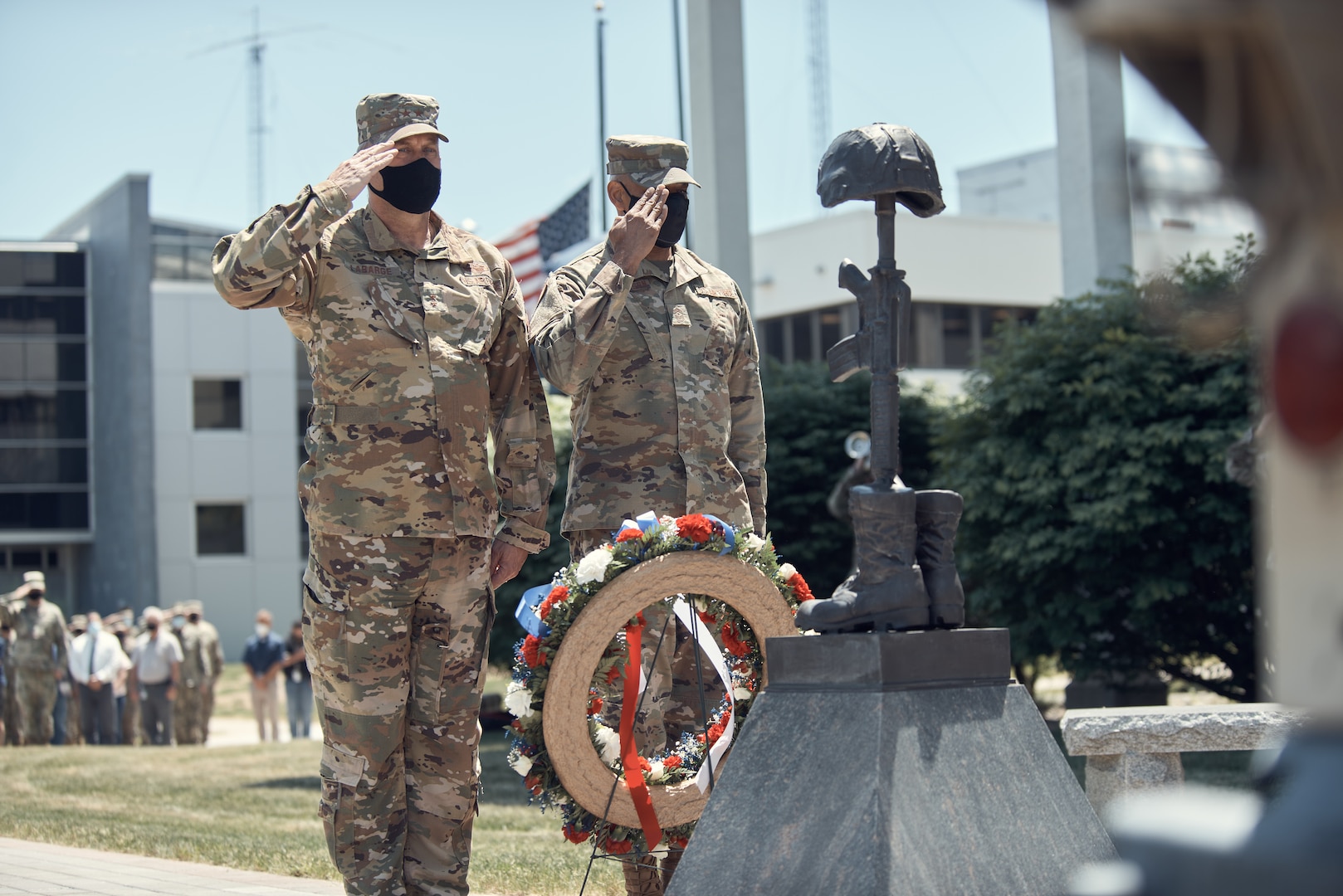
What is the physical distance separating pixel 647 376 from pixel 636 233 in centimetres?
54

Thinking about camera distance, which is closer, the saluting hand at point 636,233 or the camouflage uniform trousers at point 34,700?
the saluting hand at point 636,233

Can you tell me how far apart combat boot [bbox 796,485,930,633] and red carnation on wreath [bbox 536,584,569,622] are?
968 millimetres

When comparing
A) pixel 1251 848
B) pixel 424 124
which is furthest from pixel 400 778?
pixel 1251 848

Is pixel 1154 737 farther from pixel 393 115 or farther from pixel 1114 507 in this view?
pixel 1114 507

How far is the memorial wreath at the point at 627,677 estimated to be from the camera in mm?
4891

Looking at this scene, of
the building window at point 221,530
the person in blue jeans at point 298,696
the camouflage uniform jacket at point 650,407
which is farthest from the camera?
the building window at point 221,530

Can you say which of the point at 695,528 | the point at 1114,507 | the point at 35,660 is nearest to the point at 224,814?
the point at 695,528

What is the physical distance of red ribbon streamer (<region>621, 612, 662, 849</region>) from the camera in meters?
4.84

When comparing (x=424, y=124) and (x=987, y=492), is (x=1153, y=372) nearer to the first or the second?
(x=987, y=492)

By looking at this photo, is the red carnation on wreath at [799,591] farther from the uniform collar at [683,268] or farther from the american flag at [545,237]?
the american flag at [545,237]

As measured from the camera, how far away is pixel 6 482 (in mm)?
41562

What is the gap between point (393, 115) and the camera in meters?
5.04

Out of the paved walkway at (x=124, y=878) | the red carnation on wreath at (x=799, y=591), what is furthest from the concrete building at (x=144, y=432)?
the red carnation on wreath at (x=799, y=591)

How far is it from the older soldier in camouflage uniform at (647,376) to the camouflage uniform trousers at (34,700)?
57.4 feet
